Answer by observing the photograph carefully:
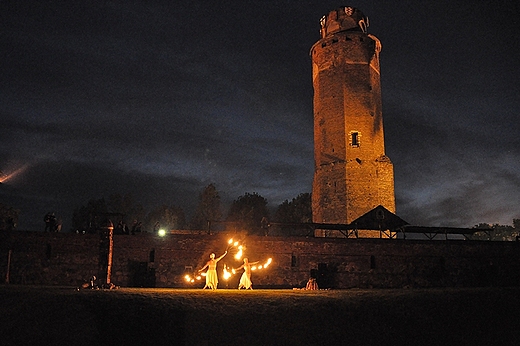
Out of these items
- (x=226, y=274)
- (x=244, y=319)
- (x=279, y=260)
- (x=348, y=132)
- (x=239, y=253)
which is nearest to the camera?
(x=244, y=319)

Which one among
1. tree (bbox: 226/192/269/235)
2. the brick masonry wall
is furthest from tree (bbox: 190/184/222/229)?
the brick masonry wall

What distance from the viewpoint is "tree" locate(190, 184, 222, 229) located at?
6088 centimetres

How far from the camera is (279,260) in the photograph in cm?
2223

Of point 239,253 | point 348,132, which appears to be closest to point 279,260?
point 239,253

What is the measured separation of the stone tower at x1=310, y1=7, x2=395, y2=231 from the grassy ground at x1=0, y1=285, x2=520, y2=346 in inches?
683

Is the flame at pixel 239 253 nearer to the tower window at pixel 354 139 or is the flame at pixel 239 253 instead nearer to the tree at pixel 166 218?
the tower window at pixel 354 139

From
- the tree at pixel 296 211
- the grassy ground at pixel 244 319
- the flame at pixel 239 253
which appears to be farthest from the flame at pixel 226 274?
the tree at pixel 296 211

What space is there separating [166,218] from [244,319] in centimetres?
5461

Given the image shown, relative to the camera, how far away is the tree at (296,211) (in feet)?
175

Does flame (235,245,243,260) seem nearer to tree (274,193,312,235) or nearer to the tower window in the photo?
the tower window

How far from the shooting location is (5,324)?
1280 cm

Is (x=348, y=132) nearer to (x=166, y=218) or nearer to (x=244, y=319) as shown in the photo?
(x=244, y=319)

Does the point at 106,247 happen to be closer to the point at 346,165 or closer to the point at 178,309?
the point at 178,309

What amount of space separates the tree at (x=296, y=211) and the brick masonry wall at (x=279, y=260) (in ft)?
94.8
